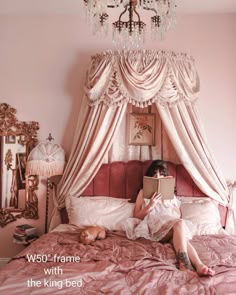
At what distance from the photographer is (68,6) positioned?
322cm

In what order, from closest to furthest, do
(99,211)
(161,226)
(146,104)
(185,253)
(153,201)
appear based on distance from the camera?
1. (185,253)
2. (161,226)
3. (153,201)
4. (99,211)
5. (146,104)

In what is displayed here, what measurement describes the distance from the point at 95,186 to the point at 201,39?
77.2 inches

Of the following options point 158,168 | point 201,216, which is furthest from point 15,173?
point 201,216

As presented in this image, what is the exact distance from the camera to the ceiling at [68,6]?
3.10 metres

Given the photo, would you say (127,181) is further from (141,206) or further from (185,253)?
(185,253)

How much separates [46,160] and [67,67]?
110 centimetres

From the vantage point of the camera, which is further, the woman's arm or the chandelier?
the woman's arm

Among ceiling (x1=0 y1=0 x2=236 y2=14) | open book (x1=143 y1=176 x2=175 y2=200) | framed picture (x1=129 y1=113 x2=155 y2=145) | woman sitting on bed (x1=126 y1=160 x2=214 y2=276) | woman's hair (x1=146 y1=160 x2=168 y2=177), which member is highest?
ceiling (x1=0 y1=0 x2=236 y2=14)

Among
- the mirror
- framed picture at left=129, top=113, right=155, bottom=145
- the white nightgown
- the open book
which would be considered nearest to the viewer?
the white nightgown

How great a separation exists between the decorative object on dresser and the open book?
0.91 m

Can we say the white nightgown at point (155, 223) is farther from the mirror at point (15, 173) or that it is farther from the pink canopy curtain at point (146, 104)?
the mirror at point (15, 173)

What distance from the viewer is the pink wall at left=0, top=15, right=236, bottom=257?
132 inches

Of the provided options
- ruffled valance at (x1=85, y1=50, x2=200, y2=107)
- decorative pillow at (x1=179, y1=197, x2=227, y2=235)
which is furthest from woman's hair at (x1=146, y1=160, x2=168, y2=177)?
ruffled valance at (x1=85, y1=50, x2=200, y2=107)

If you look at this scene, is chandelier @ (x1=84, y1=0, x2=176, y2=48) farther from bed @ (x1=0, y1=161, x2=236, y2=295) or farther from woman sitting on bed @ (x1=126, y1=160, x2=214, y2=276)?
bed @ (x1=0, y1=161, x2=236, y2=295)
